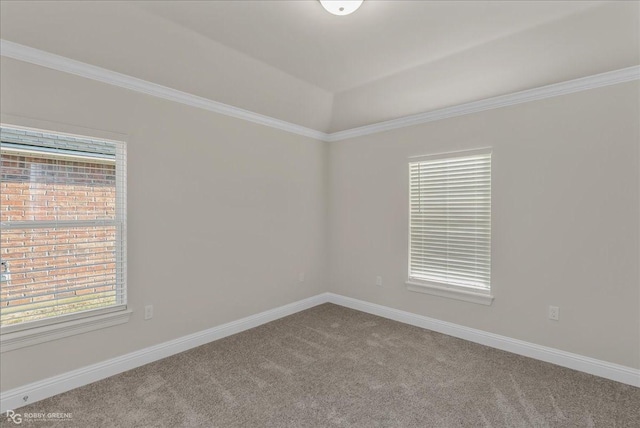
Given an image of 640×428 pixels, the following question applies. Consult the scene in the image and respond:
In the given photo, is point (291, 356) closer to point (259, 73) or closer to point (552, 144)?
point (259, 73)

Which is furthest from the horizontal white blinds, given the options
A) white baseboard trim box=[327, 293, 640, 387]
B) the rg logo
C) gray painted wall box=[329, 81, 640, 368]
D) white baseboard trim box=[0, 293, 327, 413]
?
the rg logo

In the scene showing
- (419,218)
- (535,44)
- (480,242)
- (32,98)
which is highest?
(535,44)

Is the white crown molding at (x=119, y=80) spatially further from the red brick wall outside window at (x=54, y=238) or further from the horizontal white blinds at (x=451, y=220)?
the horizontal white blinds at (x=451, y=220)

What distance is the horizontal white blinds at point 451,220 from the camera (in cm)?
329

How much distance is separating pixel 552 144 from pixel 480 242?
3.65 feet

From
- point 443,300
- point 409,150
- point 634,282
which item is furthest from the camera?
point 409,150

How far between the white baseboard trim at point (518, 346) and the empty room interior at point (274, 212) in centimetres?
2

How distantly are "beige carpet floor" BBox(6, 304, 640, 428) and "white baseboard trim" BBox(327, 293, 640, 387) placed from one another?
0.09 metres

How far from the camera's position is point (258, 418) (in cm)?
212

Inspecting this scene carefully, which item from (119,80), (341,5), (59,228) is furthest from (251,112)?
(59,228)

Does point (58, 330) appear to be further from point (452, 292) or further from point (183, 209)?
point (452, 292)

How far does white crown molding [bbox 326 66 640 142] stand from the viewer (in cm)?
256

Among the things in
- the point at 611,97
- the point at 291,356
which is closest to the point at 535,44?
the point at 611,97

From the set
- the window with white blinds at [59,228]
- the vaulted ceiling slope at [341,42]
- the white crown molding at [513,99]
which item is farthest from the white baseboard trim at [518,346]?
the window with white blinds at [59,228]
